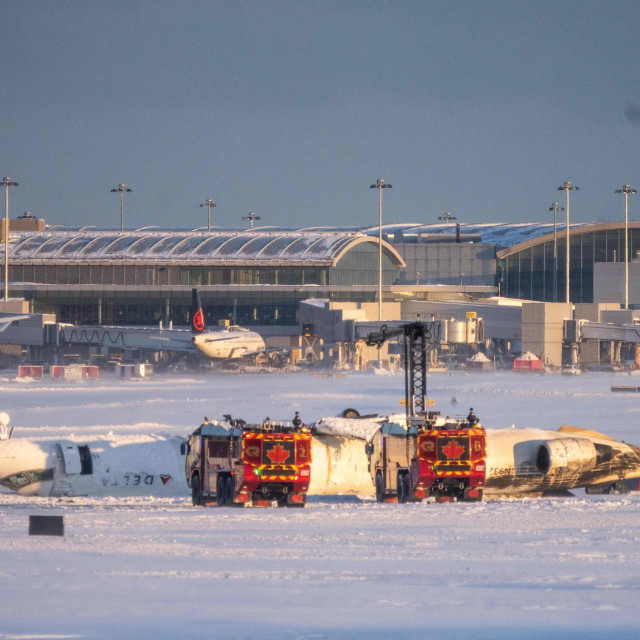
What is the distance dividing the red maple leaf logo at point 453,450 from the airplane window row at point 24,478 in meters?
14.4

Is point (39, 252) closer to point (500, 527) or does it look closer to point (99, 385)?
point (99, 385)

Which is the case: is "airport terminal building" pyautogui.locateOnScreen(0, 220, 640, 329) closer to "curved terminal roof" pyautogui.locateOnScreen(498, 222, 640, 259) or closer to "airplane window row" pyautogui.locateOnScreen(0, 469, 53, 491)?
→ "curved terminal roof" pyautogui.locateOnScreen(498, 222, 640, 259)

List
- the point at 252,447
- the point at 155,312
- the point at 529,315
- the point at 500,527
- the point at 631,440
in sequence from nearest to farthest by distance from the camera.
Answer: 1. the point at 500,527
2. the point at 252,447
3. the point at 631,440
4. the point at 529,315
5. the point at 155,312

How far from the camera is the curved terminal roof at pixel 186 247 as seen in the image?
504 feet

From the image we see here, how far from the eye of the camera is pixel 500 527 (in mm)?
30609

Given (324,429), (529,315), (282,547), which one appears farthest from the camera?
(529,315)

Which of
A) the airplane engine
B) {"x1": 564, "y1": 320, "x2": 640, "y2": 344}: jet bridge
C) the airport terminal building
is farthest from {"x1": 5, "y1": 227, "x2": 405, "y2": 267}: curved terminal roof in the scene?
the airplane engine

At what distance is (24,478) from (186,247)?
114 meters

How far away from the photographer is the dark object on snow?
28609 millimetres

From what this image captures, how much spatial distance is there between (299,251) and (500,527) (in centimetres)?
12733

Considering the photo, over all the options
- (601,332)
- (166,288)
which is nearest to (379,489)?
(601,332)

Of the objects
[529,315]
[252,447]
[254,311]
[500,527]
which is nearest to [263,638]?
[500,527]

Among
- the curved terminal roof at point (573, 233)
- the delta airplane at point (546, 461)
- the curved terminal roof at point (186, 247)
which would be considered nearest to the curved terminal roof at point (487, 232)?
the curved terminal roof at point (573, 233)

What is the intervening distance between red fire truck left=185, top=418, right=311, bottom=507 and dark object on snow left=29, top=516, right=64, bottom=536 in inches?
385
